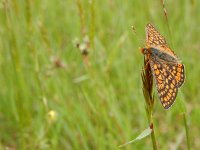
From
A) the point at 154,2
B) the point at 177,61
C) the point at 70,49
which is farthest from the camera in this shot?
the point at 154,2

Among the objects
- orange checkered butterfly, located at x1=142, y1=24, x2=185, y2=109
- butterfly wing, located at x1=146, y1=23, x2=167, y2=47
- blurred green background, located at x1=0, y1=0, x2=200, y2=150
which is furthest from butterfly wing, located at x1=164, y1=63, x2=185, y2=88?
blurred green background, located at x1=0, y1=0, x2=200, y2=150

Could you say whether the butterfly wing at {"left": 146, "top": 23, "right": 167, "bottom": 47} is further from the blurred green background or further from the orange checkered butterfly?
the blurred green background

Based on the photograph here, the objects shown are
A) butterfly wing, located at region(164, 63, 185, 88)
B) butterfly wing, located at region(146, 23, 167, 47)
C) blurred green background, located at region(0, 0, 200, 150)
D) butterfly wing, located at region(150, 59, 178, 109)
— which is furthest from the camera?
blurred green background, located at region(0, 0, 200, 150)

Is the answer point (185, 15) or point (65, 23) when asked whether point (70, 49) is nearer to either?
point (65, 23)

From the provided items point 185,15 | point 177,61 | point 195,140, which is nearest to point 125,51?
point 185,15

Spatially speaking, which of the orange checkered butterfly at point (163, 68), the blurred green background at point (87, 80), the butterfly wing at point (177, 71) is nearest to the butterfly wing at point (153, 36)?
the orange checkered butterfly at point (163, 68)

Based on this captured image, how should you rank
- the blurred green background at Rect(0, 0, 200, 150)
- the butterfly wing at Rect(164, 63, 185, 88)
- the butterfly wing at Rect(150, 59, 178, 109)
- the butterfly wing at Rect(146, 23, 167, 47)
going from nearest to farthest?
1. the butterfly wing at Rect(150, 59, 178, 109)
2. the butterfly wing at Rect(164, 63, 185, 88)
3. the butterfly wing at Rect(146, 23, 167, 47)
4. the blurred green background at Rect(0, 0, 200, 150)

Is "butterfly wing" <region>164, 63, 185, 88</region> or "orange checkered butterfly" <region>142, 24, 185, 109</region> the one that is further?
"butterfly wing" <region>164, 63, 185, 88</region>

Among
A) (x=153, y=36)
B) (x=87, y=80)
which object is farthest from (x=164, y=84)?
(x=87, y=80)
